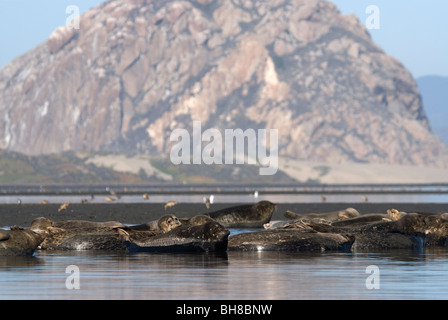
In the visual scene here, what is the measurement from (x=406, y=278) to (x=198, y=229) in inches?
453

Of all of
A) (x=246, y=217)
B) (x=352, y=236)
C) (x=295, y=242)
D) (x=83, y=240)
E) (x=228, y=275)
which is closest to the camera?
(x=228, y=275)

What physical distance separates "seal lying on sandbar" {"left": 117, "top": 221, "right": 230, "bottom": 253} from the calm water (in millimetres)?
924

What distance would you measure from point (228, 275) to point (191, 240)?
871 cm

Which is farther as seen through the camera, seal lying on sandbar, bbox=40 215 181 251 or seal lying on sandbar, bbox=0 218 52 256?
seal lying on sandbar, bbox=40 215 181 251

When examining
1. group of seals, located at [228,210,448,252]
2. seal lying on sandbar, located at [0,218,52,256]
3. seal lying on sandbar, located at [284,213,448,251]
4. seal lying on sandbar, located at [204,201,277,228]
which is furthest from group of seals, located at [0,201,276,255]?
seal lying on sandbar, located at [204,201,277,228]

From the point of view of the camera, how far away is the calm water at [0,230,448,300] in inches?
894

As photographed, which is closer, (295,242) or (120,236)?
(295,242)

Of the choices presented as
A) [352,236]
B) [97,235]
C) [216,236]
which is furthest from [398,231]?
[97,235]

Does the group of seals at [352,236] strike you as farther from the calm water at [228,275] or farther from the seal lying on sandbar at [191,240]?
the seal lying on sandbar at [191,240]

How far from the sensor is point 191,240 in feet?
118

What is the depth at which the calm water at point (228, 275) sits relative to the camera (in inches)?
894

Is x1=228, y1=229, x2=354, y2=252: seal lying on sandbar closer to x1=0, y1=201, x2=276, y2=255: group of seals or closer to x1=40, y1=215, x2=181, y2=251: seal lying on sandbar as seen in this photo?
x1=0, y1=201, x2=276, y2=255: group of seals

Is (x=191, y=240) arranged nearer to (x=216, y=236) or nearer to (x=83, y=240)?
(x=216, y=236)

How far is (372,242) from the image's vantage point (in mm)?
38406
